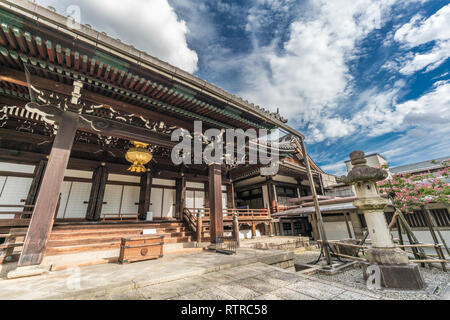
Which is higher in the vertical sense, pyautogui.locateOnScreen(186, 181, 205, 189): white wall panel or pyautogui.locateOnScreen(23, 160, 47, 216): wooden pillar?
pyautogui.locateOnScreen(186, 181, 205, 189): white wall panel

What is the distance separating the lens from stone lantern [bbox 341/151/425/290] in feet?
11.2

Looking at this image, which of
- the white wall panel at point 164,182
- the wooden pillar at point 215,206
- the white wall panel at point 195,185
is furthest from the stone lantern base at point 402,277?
the white wall panel at point 164,182

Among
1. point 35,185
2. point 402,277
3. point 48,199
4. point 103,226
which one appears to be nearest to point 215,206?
point 103,226

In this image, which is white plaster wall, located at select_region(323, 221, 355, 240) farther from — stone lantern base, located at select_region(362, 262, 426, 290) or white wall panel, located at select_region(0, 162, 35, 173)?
white wall panel, located at select_region(0, 162, 35, 173)

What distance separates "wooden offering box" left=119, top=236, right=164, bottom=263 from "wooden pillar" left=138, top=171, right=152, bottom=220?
17.1 ft

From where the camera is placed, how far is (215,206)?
6.62 metres

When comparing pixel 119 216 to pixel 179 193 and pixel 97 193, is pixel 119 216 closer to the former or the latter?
pixel 97 193

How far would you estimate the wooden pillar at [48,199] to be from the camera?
3.74m

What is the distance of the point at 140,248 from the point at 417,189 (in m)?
9.99

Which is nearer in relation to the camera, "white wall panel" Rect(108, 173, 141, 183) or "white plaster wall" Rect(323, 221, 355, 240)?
"white wall panel" Rect(108, 173, 141, 183)

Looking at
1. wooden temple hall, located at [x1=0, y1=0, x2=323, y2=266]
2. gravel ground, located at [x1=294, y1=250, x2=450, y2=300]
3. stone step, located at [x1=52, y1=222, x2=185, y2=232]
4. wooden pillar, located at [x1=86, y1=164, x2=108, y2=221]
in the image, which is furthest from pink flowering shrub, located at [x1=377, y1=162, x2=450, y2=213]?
wooden pillar, located at [x1=86, y1=164, x2=108, y2=221]

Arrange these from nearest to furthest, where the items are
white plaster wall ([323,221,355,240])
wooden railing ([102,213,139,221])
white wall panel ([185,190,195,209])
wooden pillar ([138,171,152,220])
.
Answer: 1. wooden railing ([102,213,139,221])
2. wooden pillar ([138,171,152,220])
3. white wall panel ([185,190,195,209])
4. white plaster wall ([323,221,355,240])

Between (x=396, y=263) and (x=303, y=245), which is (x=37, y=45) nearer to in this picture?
(x=396, y=263)

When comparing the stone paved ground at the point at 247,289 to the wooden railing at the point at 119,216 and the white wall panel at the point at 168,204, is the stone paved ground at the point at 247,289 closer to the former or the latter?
the wooden railing at the point at 119,216
